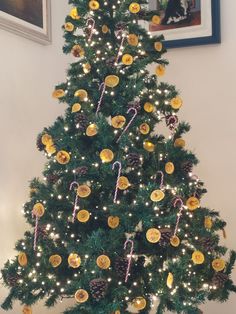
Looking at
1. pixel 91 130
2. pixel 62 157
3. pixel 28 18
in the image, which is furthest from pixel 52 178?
pixel 28 18

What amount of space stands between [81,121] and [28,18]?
779 millimetres

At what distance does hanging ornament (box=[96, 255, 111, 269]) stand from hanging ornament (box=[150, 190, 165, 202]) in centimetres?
23

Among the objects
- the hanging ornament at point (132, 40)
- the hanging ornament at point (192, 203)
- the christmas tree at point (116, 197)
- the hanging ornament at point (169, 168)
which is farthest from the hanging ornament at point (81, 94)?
the hanging ornament at point (192, 203)

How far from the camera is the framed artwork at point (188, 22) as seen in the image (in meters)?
2.21

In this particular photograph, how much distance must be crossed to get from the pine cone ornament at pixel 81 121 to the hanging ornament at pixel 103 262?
43 centimetres

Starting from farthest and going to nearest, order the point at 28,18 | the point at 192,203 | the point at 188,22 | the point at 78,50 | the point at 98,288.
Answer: the point at 188,22
the point at 28,18
the point at 78,50
the point at 192,203
the point at 98,288

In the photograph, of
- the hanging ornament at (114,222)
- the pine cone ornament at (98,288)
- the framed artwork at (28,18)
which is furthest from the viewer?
the framed artwork at (28,18)

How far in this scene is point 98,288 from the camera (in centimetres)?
135

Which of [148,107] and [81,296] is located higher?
[148,107]

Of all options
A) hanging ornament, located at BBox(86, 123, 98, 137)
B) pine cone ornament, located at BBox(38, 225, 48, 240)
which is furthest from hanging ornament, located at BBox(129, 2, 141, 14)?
pine cone ornament, located at BBox(38, 225, 48, 240)

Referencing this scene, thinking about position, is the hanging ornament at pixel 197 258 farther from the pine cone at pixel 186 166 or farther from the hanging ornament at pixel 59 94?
the hanging ornament at pixel 59 94

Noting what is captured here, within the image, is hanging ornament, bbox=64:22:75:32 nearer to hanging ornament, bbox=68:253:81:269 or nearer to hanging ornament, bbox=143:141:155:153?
hanging ornament, bbox=143:141:155:153

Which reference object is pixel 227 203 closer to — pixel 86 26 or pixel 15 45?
pixel 86 26

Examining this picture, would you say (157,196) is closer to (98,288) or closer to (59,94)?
(98,288)
